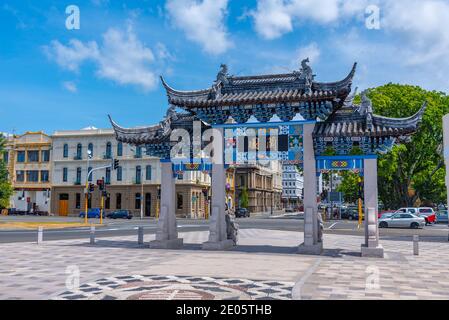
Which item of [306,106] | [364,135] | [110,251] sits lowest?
[110,251]

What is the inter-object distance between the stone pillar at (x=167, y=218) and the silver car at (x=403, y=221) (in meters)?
24.3

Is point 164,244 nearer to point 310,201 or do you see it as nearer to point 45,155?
point 310,201

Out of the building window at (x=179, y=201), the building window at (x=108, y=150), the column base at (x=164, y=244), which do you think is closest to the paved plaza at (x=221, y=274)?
the column base at (x=164, y=244)

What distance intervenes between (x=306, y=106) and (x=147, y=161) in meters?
47.2

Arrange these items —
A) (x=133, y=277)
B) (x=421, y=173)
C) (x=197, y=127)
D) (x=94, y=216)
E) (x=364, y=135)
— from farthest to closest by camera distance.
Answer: (x=94, y=216) → (x=421, y=173) → (x=197, y=127) → (x=364, y=135) → (x=133, y=277)

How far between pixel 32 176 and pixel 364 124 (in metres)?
62.3

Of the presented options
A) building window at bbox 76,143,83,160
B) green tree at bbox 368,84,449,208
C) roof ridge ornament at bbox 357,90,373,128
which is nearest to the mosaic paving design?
roof ridge ornament at bbox 357,90,373,128

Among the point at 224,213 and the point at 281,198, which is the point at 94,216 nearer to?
the point at 224,213

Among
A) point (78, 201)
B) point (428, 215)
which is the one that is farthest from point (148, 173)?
point (428, 215)

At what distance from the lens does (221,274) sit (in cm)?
1176

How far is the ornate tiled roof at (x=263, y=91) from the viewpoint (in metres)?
16.6

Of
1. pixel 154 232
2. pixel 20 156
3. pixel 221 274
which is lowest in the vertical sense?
pixel 154 232
